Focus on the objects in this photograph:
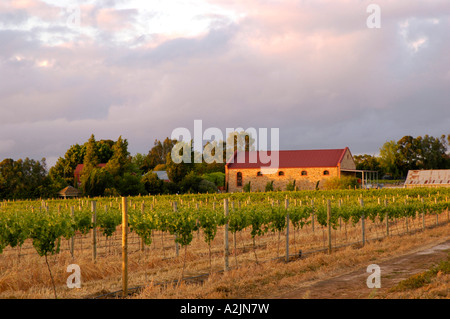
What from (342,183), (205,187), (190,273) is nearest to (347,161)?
(342,183)

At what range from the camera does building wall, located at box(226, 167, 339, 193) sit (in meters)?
58.8

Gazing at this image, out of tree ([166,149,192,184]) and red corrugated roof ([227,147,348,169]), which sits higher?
red corrugated roof ([227,147,348,169])

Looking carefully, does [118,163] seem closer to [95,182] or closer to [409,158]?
[95,182]

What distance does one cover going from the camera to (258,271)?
39.7 ft

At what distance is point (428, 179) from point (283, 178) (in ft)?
62.5

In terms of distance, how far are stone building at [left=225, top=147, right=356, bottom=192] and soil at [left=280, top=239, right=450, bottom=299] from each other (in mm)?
42344

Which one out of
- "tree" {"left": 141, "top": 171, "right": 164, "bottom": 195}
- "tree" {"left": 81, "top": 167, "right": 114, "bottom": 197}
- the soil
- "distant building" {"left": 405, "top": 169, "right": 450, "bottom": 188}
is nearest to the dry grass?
the soil

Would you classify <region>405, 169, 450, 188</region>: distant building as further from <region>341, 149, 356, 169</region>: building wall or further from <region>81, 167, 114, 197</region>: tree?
<region>81, 167, 114, 197</region>: tree

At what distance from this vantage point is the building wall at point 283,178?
2314 inches

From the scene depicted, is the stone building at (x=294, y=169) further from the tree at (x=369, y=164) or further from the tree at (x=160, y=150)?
the tree at (x=160, y=150)

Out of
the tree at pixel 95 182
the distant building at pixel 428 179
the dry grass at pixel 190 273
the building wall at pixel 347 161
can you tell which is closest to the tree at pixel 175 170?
the tree at pixel 95 182
